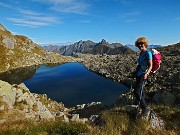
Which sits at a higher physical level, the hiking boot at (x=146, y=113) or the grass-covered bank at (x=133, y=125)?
the hiking boot at (x=146, y=113)

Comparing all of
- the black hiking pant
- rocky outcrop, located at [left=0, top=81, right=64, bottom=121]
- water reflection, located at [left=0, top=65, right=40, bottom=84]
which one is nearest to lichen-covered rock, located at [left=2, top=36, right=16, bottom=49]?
water reflection, located at [left=0, top=65, right=40, bottom=84]

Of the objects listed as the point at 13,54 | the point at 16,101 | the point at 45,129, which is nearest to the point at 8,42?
the point at 13,54

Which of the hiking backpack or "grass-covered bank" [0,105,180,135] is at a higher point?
the hiking backpack

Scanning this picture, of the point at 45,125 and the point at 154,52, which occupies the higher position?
the point at 154,52

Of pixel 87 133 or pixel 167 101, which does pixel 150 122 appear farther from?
pixel 167 101

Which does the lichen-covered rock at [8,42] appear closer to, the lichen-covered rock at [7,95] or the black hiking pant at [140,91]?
the lichen-covered rock at [7,95]

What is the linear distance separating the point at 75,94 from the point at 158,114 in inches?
3264

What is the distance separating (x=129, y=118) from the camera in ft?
43.0

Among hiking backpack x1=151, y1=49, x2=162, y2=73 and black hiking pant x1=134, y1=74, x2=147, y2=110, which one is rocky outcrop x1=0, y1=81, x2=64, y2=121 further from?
hiking backpack x1=151, y1=49, x2=162, y2=73

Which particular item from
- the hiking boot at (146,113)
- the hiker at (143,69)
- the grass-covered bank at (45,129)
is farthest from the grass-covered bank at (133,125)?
the grass-covered bank at (45,129)

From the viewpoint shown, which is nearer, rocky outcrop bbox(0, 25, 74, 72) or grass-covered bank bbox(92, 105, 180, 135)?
grass-covered bank bbox(92, 105, 180, 135)

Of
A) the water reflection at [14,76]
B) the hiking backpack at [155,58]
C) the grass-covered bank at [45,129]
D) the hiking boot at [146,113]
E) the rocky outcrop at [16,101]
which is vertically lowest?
the water reflection at [14,76]

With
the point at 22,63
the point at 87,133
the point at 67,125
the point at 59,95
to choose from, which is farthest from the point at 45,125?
the point at 22,63

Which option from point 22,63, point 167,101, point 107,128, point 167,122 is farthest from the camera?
point 22,63
